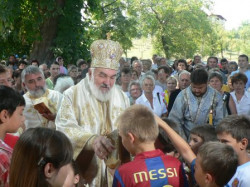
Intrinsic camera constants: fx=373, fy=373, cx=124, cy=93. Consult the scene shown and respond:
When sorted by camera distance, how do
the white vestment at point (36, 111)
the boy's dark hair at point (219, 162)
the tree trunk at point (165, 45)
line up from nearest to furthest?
the boy's dark hair at point (219, 162)
the white vestment at point (36, 111)
the tree trunk at point (165, 45)

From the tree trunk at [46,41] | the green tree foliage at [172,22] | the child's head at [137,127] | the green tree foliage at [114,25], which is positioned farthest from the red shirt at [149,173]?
the green tree foliage at [172,22]

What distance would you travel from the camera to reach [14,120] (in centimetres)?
281

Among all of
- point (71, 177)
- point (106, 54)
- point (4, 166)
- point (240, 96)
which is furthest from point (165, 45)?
point (71, 177)

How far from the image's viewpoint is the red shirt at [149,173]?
2.51 metres

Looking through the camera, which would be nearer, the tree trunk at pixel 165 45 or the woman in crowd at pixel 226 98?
the woman in crowd at pixel 226 98

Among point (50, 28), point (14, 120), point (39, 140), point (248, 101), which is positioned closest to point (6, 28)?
point (50, 28)

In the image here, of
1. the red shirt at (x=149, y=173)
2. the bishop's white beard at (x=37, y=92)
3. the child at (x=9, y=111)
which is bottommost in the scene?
the red shirt at (x=149, y=173)

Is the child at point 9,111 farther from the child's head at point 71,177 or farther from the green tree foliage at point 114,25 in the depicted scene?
the green tree foliage at point 114,25

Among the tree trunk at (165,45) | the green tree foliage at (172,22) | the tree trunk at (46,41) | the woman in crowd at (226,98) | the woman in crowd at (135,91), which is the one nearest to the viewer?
the woman in crowd at (226,98)

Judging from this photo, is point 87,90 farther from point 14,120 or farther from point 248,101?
point 248,101

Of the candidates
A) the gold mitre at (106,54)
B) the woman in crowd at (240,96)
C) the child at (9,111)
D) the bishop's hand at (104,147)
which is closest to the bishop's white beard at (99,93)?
the gold mitre at (106,54)

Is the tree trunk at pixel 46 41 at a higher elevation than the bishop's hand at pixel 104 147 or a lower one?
higher

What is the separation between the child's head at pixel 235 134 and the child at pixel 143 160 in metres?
0.67

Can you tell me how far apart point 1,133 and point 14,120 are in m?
0.13
